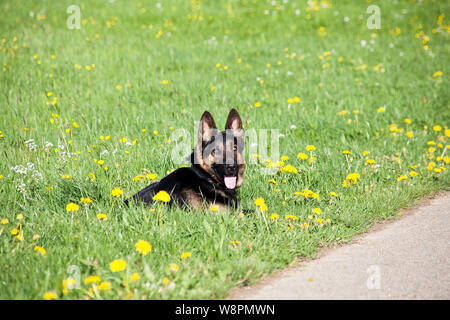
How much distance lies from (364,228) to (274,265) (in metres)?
1.21

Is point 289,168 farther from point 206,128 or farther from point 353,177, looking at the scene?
point 206,128

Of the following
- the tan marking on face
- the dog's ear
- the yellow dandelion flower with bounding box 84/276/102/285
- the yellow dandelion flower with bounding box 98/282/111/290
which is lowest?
the yellow dandelion flower with bounding box 98/282/111/290

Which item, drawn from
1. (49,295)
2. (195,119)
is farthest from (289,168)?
(49,295)

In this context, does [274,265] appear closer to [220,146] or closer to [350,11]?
[220,146]

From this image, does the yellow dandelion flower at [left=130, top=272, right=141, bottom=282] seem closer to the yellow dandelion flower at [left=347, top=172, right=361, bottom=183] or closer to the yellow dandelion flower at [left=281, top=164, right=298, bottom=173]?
the yellow dandelion flower at [left=281, top=164, right=298, bottom=173]

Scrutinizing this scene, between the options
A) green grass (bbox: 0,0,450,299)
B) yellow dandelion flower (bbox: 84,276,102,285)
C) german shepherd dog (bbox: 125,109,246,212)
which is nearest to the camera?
yellow dandelion flower (bbox: 84,276,102,285)

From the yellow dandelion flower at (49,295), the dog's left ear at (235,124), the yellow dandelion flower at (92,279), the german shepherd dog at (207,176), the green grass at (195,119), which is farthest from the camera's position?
the dog's left ear at (235,124)

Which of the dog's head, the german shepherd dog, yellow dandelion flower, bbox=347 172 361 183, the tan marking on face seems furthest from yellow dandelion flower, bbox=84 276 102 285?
yellow dandelion flower, bbox=347 172 361 183

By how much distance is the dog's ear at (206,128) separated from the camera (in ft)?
13.8

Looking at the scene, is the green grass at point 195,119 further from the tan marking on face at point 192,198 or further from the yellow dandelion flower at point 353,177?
the tan marking on face at point 192,198

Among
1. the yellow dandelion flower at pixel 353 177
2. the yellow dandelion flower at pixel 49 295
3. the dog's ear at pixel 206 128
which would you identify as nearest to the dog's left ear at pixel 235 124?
the dog's ear at pixel 206 128

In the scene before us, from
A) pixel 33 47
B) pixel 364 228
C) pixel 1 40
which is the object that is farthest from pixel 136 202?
pixel 1 40

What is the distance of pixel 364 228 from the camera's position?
4145 millimetres

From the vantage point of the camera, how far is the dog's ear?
4211 millimetres
